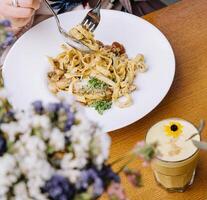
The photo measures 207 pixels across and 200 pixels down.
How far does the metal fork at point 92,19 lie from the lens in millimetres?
1300

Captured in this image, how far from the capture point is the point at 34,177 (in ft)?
1.50

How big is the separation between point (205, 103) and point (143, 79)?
0.56ft

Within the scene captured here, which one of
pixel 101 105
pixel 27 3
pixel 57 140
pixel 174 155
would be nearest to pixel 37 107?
pixel 57 140

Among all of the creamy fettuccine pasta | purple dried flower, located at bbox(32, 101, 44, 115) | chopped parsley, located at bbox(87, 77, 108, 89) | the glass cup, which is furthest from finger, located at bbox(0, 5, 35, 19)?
purple dried flower, located at bbox(32, 101, 44, 115)

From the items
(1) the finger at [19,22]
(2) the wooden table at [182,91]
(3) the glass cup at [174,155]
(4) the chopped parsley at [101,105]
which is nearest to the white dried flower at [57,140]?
(3) the glass cup at [174,155]

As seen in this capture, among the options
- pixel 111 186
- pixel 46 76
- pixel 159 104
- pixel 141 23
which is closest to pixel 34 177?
pixel 111 186

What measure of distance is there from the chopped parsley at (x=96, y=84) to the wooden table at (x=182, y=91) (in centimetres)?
15

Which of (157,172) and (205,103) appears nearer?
(157,172)

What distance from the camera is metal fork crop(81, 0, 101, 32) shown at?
130 cm

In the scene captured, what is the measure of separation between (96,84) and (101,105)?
0.26ft

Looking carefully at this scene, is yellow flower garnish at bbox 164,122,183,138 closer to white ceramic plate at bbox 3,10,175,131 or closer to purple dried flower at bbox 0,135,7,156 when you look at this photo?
white ceramic plate at bbox 3,10,175,131

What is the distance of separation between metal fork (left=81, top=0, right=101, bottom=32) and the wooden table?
0.48 feet

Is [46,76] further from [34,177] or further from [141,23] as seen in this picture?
[34,177]

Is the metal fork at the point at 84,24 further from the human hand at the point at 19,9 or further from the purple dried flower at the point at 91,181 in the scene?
the purple dried flower at the point at 91,181
